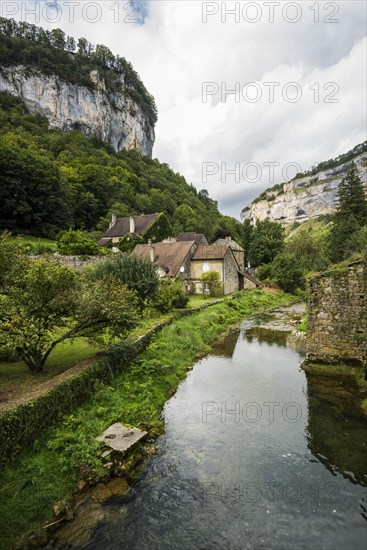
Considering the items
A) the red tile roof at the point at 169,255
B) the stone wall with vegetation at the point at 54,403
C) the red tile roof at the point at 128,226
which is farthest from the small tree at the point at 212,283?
the stone wall with vegetation at the point at 54,403

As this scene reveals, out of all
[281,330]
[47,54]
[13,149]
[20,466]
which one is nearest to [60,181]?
[13,149]

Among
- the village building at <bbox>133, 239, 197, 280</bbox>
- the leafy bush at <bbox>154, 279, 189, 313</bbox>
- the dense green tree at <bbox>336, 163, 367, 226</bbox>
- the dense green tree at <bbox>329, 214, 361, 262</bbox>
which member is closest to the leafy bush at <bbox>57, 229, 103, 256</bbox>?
the village building at <bbox>133, 239, 197, 280</bbox>

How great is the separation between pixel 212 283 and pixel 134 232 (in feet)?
79.4

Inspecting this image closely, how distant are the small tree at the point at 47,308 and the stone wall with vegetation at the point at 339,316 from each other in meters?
8.24

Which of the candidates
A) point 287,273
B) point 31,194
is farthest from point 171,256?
point 31,194

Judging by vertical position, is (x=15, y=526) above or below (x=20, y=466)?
below

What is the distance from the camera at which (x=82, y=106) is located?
113 meters

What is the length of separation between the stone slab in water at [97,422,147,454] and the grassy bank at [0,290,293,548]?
27 cm

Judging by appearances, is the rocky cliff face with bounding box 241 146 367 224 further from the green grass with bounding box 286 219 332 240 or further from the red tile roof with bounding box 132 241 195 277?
the red tile roof with bounding box 132 241 195 277

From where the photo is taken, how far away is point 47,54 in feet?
371

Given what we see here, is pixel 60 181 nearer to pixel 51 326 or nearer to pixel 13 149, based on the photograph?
pixel 13 149

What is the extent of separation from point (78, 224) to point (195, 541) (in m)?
65.8

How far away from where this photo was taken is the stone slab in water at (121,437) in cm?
855

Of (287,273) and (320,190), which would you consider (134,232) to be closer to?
(287,273)
